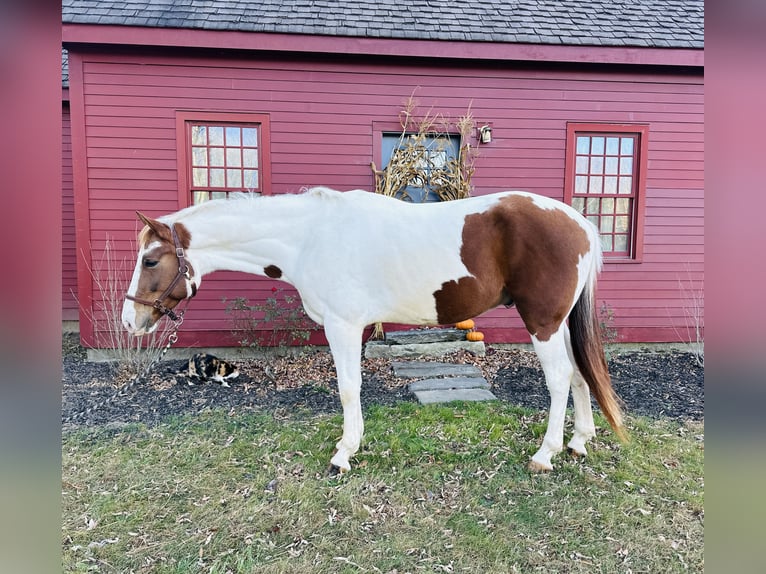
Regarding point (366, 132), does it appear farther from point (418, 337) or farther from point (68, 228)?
point (68, 228)

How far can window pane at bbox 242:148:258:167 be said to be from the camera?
5.48 m

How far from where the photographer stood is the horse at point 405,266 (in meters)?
2.76

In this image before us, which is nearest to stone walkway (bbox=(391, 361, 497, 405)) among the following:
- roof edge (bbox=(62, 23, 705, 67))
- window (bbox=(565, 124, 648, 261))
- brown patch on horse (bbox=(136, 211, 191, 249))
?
brown patch on horse (bbox=(136, 211, 191, 249))

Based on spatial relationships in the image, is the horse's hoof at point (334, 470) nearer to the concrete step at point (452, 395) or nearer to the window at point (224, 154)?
the concrete step at point (452, 395)

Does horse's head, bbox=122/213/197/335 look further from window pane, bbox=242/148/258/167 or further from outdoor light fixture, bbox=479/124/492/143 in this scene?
outdoor light fixture, bbox=479/124/492/143

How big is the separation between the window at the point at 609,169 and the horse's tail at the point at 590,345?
132 inches

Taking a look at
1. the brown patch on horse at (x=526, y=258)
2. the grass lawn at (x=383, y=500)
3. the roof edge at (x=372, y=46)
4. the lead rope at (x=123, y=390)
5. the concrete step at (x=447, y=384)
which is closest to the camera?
the grass lawn at (x=383, y=500)

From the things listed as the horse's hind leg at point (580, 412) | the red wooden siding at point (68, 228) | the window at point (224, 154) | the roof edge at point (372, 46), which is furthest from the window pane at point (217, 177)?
the horse's hind leg at point (580, 412)

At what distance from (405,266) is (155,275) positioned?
1.73m

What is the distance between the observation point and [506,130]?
5.71 metres

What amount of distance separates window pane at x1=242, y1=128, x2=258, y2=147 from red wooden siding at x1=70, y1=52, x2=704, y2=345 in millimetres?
253
